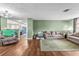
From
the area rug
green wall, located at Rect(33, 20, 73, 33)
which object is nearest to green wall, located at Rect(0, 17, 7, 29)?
green wall, located at Rect(33, 20, 73, 33)

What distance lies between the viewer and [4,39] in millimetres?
2818

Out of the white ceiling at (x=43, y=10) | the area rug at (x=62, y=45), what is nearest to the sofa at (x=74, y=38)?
the area rug at (x=62, y=45)

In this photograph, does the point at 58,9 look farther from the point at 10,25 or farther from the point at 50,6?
the point at 10,25

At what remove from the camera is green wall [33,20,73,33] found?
281 cm

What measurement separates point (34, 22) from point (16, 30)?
0.66 metres

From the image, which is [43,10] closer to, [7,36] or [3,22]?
[3,22]

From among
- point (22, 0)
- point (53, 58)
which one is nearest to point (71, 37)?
point (53, 58)

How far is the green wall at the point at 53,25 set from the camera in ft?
9.23

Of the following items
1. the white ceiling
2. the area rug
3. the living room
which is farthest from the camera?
the area rug

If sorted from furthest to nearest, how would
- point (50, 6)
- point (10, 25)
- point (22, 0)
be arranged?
point (10, 25), point (50, 6), point (22, 0)

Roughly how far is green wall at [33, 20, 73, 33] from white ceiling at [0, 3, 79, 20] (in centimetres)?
12

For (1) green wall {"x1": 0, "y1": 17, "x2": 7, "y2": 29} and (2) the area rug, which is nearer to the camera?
(1) green wall {"x1": 0, "y1": 17, "x2": 7, "y2": 29}

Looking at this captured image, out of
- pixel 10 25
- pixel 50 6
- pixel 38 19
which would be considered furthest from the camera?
pixel 38 19

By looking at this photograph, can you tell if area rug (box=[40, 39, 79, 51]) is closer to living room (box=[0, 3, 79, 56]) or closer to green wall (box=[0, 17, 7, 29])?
living room (box=[0, 3, 79, 56])
